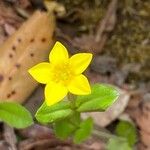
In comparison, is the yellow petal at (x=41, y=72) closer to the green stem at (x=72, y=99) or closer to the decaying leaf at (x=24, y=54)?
the green stem at (x=72, y=99)

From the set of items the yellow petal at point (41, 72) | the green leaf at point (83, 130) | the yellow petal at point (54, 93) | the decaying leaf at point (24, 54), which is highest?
the yellow petal at point (41, 72)

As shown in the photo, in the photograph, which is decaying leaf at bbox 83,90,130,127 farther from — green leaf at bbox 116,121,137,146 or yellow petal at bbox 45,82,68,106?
yellow petal at bbox 45,82,68,106

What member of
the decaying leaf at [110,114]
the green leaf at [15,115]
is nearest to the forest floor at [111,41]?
the decaying leaf at [110,114]

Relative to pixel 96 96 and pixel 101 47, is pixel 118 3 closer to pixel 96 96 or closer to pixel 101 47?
pixel 101 47

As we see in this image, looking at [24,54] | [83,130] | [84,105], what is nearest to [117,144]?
[83,130]

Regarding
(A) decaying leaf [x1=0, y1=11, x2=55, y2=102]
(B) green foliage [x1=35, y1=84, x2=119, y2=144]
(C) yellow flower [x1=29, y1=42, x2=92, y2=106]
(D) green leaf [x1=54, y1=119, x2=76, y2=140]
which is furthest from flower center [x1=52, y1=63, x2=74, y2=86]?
(A) decaying leaf [x1=0, y1=11, x2=55, y2=102]

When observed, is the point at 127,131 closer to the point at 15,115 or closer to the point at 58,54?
the point at 15,115
